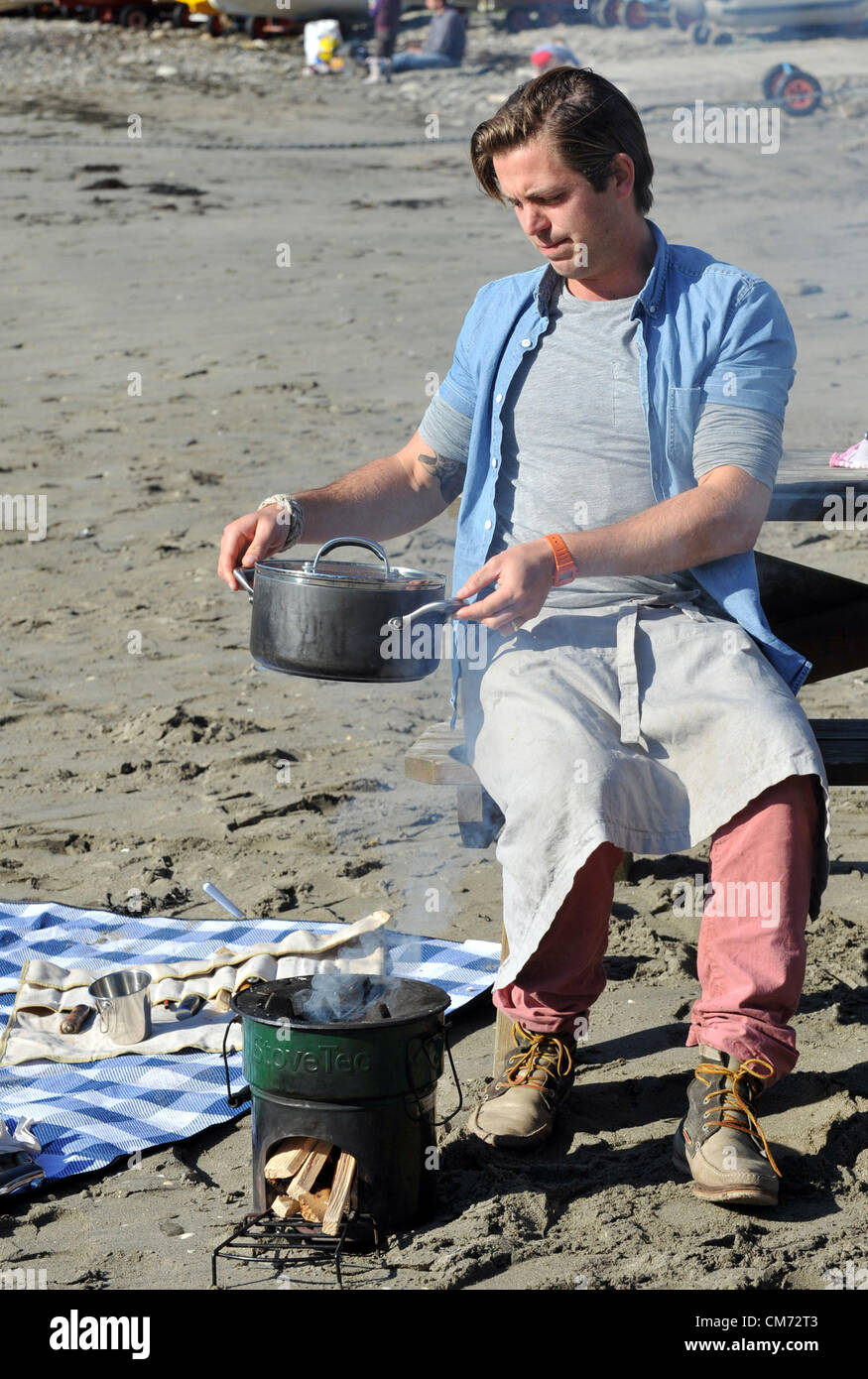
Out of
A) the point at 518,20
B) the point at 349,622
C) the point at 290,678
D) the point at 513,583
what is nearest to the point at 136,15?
the point at 518,20

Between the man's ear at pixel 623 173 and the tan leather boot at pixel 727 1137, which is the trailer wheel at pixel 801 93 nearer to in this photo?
the man's ear at pixel 623 173

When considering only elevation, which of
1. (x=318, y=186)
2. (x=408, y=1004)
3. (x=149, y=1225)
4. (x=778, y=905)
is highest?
(x=318, y=186)

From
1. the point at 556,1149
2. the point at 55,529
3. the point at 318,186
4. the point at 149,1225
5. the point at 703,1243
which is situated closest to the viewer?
the point at 703,1243

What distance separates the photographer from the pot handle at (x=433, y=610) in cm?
258

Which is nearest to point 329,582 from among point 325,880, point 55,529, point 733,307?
point 733,307

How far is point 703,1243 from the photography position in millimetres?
2408

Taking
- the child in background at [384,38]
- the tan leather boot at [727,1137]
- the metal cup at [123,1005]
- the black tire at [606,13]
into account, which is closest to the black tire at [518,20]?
the black tire at [606,13]

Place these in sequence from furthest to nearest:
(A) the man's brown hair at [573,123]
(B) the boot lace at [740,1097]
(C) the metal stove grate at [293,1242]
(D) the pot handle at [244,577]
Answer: (D) the pot handle at [244,577] → (A) the man's brown hair at [573,123] → (B) the boot lace at [740,1097] → (C) the metal stove grate at [293,1242]

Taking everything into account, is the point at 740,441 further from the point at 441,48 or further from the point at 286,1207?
the point at 441,48

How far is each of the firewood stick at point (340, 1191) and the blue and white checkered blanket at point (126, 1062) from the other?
0.53 m

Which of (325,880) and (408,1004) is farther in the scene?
(325,880)

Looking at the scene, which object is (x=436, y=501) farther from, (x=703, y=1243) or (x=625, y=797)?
(x=703, y=1243)

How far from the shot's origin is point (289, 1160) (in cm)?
249

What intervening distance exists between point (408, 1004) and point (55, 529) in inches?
191
